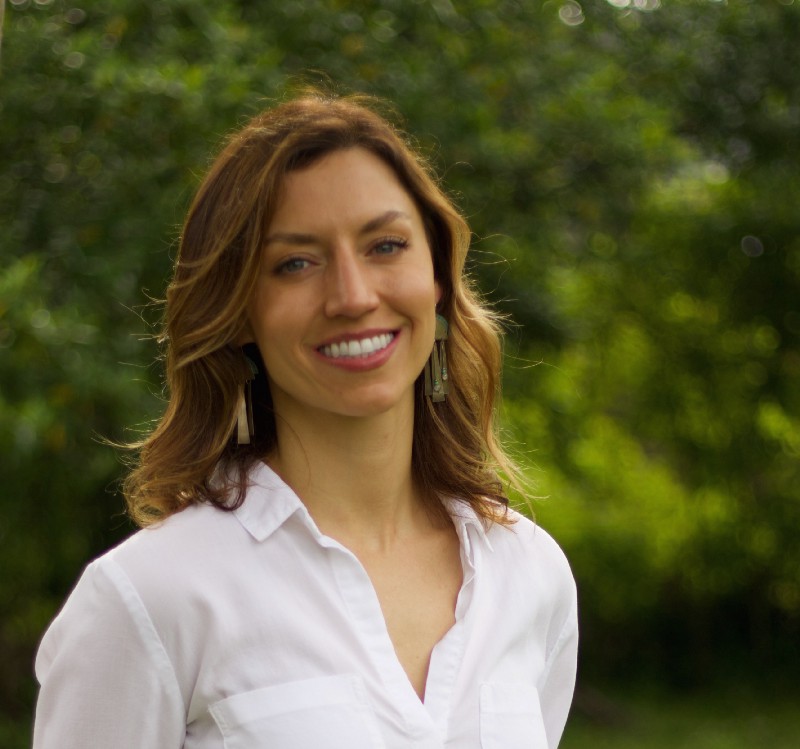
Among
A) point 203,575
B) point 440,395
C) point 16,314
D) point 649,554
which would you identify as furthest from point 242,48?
point 649,554

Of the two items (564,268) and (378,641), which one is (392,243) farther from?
(564,268)

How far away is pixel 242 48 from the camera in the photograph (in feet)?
15.8

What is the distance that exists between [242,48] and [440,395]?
292 cm

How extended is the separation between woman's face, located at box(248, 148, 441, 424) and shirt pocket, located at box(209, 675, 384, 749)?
1.33 feet

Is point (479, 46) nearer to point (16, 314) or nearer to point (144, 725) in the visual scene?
point (16, 314)

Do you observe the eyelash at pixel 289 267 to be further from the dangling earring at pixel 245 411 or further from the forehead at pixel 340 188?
the dangling earring at pixel 245 411

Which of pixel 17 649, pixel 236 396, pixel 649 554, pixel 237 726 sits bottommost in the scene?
pixel 649 554

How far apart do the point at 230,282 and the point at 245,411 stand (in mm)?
222

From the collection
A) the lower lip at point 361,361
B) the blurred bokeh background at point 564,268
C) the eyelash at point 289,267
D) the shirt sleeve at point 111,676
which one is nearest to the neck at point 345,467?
the lower lip at point 361,361

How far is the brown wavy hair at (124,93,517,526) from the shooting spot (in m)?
1.94

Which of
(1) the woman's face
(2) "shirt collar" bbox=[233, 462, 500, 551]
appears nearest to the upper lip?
(1) the woman's face

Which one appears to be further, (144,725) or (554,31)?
(554,31)

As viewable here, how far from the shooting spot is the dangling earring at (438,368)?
2.22m

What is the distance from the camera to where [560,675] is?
2311 mm
